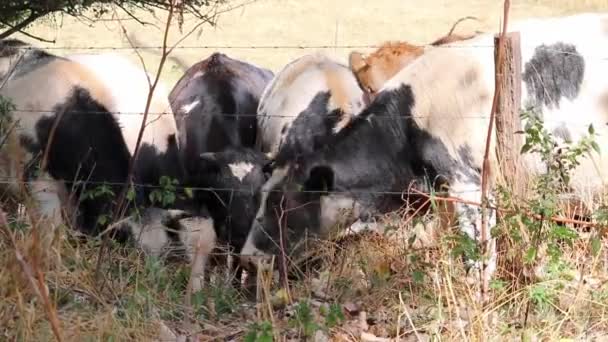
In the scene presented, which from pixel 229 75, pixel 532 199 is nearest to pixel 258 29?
pixel 229 75

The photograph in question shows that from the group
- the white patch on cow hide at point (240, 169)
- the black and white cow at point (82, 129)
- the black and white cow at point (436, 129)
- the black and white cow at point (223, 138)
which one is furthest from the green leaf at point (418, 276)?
the white patch on cow hide at point (240, 169)

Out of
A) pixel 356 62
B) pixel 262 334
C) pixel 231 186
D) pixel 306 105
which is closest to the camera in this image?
pixel 262 334

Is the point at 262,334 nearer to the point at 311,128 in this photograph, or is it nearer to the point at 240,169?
the point at 240,169

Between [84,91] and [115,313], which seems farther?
[84,91]

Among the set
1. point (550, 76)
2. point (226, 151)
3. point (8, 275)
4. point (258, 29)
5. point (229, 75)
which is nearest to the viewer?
point (8, 275)

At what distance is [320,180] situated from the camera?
23.5 feet

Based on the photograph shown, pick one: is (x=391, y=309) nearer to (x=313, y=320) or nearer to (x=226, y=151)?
(x=313, y=320)

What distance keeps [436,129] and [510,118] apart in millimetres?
964

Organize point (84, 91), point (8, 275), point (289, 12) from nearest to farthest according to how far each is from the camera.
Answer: point (8, 275)
point (84, 91)
point (289, 12)

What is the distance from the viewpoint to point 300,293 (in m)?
5.56

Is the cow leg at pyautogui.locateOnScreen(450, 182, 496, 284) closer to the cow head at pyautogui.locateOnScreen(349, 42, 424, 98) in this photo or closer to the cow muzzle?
the cow muzzle

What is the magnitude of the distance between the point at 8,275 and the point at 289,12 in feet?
56.3

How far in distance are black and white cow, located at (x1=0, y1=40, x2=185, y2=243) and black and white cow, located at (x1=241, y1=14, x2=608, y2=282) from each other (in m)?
1.13

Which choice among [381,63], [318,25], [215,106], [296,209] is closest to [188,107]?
[215,106]
